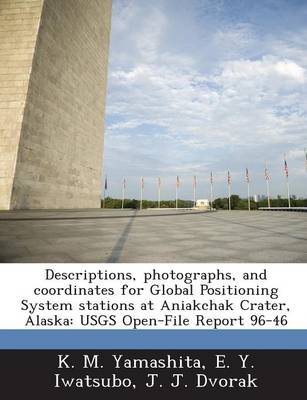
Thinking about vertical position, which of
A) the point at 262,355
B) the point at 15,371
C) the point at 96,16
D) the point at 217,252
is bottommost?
the point at 15,371

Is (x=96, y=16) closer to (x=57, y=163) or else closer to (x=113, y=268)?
(x=57, y=163)

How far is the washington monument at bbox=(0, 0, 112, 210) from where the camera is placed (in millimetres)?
13008

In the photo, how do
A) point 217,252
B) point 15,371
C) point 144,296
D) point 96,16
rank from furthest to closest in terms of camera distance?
point 96,16
point 217,252
point 144,296
point 15,371

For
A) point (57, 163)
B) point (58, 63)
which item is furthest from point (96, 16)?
point (57, 163)

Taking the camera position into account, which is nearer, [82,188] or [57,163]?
[57,163]

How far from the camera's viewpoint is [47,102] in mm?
15078

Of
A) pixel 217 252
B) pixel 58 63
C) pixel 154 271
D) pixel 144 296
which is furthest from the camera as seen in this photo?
pixel 58 63

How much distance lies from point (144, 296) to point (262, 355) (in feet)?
3.64

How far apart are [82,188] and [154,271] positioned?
18796 millimetres

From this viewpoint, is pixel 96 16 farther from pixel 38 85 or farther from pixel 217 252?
pixel 217 252

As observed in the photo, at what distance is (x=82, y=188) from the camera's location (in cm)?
2047

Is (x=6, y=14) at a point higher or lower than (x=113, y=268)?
higher

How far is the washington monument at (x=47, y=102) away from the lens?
13008 mm

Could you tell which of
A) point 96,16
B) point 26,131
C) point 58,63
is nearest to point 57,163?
point 26,131
